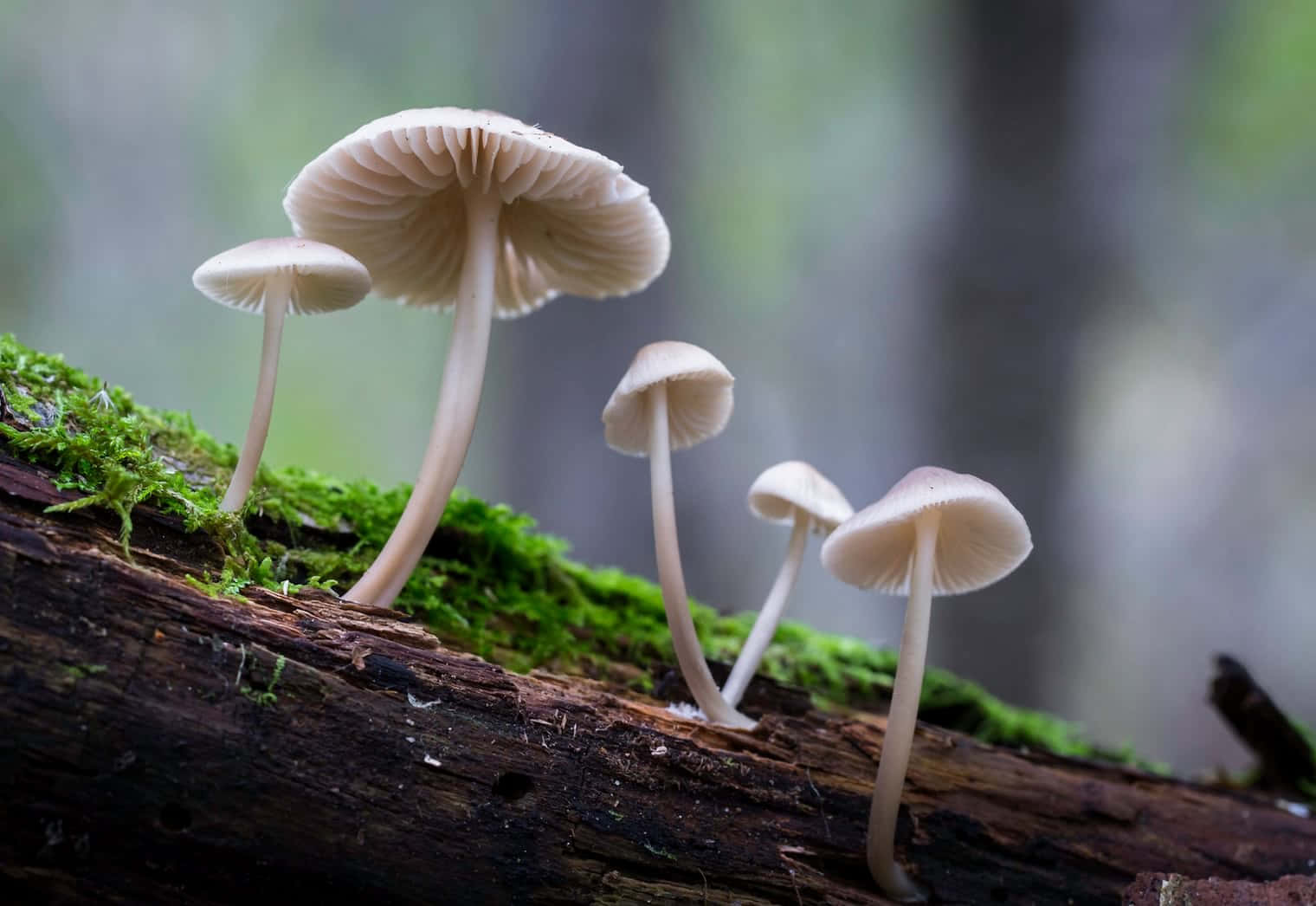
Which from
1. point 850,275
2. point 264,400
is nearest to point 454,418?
point 264,400

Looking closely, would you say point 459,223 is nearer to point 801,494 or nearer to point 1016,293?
point 801,494

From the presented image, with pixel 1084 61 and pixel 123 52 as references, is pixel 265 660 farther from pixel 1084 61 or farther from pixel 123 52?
pixel 123 52

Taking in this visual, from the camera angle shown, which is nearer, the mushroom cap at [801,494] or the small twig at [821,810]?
the small twig at [821,810]

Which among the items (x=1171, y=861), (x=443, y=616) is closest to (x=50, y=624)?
(x=443, y=616)

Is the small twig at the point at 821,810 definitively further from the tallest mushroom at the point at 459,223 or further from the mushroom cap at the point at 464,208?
the mushroom cap at the point at 464,208

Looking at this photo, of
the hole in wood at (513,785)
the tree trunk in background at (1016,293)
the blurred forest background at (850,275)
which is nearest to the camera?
the hole in wood at (513,785)

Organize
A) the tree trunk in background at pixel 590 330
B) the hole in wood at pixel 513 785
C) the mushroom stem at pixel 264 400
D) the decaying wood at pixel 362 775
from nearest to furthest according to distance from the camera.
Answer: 1. the decaying wood at pixel 362 775
2. the hole in wood at pixel 513 785
3. the mushroom stem at pixel 264 400
4. the tree trunk in background at pixel 590 330

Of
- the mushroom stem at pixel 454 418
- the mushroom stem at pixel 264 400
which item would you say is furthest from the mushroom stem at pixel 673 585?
the mushroom stem at pixel 264 400

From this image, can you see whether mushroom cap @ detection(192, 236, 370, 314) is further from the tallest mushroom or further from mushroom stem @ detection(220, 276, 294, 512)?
the tallest mushroom
